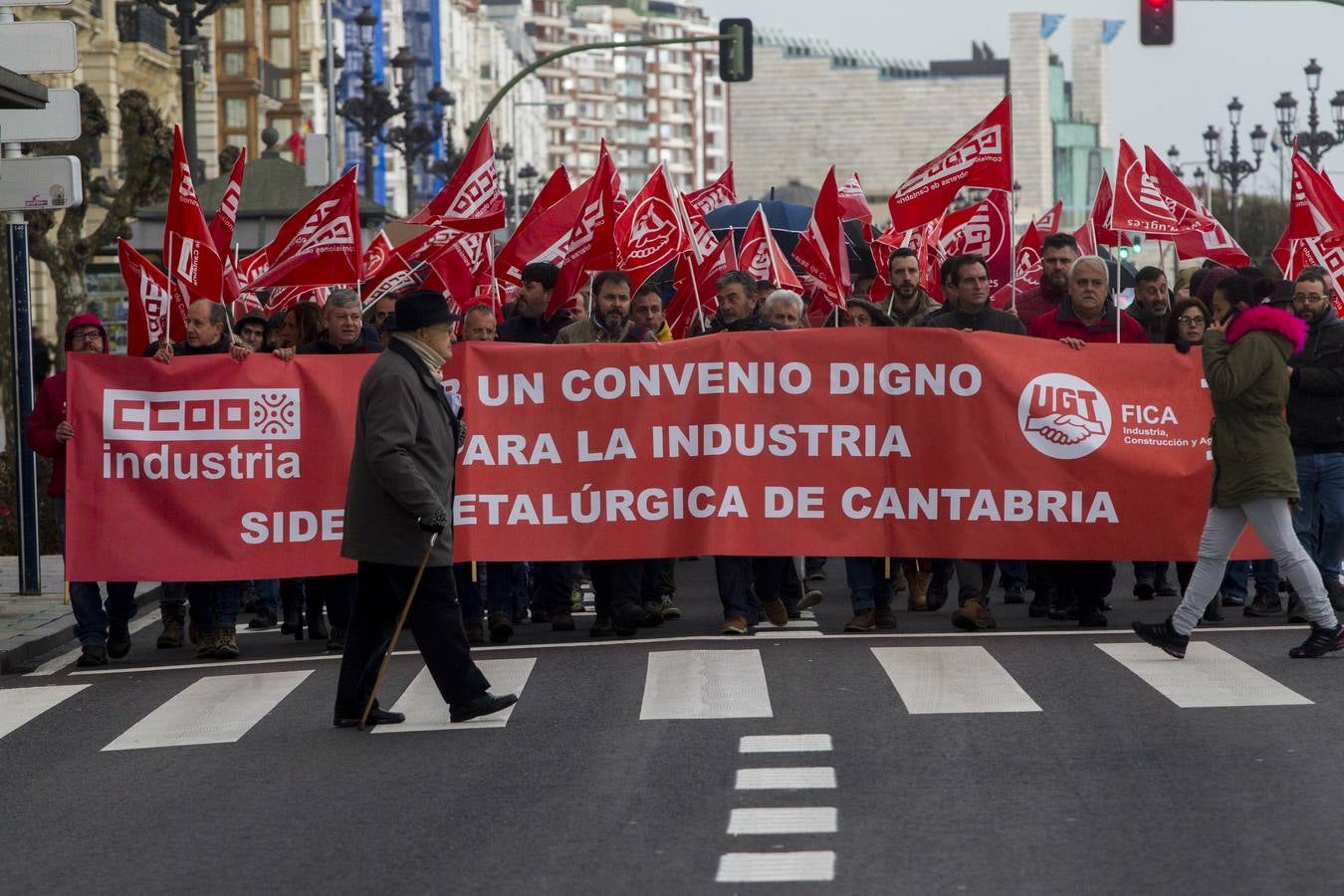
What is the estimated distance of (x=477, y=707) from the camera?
9.62 metres

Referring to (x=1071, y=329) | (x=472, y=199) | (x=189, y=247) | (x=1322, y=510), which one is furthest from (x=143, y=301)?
(x=1322, y=510)

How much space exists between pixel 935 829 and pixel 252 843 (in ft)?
6.85

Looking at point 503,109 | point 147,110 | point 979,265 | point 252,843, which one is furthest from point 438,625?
point 503,109

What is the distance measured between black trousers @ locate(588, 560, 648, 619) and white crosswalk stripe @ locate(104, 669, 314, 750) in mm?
1773

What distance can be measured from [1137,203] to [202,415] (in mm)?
6687

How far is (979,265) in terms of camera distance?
12.8 metres

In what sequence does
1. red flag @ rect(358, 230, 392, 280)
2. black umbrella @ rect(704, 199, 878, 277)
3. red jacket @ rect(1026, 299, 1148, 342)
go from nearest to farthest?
red jacket @ rect(1026, 299, 1148, 342) < red flag @ rect(358, 230, 392, 280) < black umbrella @ rect(704, 199, 878, 277)

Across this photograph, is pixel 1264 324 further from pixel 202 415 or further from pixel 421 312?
pixel 202 415

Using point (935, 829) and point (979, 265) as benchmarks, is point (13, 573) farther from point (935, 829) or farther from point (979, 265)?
point (935, 829)

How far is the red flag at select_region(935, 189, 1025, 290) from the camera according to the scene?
16.4m

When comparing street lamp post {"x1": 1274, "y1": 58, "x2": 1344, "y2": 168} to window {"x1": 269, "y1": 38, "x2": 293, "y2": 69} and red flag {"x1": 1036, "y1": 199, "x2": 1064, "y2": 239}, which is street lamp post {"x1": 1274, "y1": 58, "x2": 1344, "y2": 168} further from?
window {"x1": 269, "y1": 38, "x2": 293, "y2": 69}

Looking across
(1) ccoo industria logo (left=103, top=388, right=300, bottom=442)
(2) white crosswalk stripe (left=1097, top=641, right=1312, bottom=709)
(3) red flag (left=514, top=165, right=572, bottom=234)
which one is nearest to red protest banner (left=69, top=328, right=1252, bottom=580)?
(1) ccoo industria logo (left=103, top=388, right=300, bottom=442)

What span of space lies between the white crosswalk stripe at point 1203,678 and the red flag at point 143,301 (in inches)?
234

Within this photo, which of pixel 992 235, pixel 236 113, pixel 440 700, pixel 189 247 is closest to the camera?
pixel 440 700
